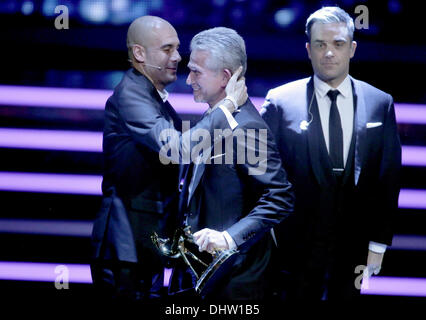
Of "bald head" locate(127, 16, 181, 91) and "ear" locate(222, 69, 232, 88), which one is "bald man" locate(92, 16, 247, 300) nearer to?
"bald head" locate(127, 16, 181, 91)

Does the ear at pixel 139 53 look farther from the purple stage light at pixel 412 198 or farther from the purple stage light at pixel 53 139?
the purple stage light at pixel 412 198

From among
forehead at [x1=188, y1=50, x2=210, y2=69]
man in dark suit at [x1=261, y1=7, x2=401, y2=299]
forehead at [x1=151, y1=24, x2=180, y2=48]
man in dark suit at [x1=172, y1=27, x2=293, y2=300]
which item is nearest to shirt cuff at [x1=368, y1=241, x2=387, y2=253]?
man in dark suit at [x1=261, y1=7, x2=401, y2=299]

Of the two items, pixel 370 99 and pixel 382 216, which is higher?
pixel 370 99

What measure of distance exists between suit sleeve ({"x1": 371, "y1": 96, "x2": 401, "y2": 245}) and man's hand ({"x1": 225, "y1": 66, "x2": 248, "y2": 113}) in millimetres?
776

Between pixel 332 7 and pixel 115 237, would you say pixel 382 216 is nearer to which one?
pixel 332 7

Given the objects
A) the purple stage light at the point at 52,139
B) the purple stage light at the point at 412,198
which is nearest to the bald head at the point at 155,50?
the purple stage light at the point at 52,139

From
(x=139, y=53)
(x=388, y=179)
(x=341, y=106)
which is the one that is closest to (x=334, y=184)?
(x=388, y=179)

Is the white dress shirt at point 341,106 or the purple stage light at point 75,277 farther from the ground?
the white dress shirt at point 341,106

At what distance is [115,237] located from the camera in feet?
9.45

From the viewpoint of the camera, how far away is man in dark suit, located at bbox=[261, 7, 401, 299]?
301cm

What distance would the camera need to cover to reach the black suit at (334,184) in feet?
9.87

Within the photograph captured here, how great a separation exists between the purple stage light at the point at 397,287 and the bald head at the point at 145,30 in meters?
1.75

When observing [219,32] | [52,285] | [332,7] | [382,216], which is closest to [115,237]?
[52,285]

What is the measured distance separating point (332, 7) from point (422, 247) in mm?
1399
